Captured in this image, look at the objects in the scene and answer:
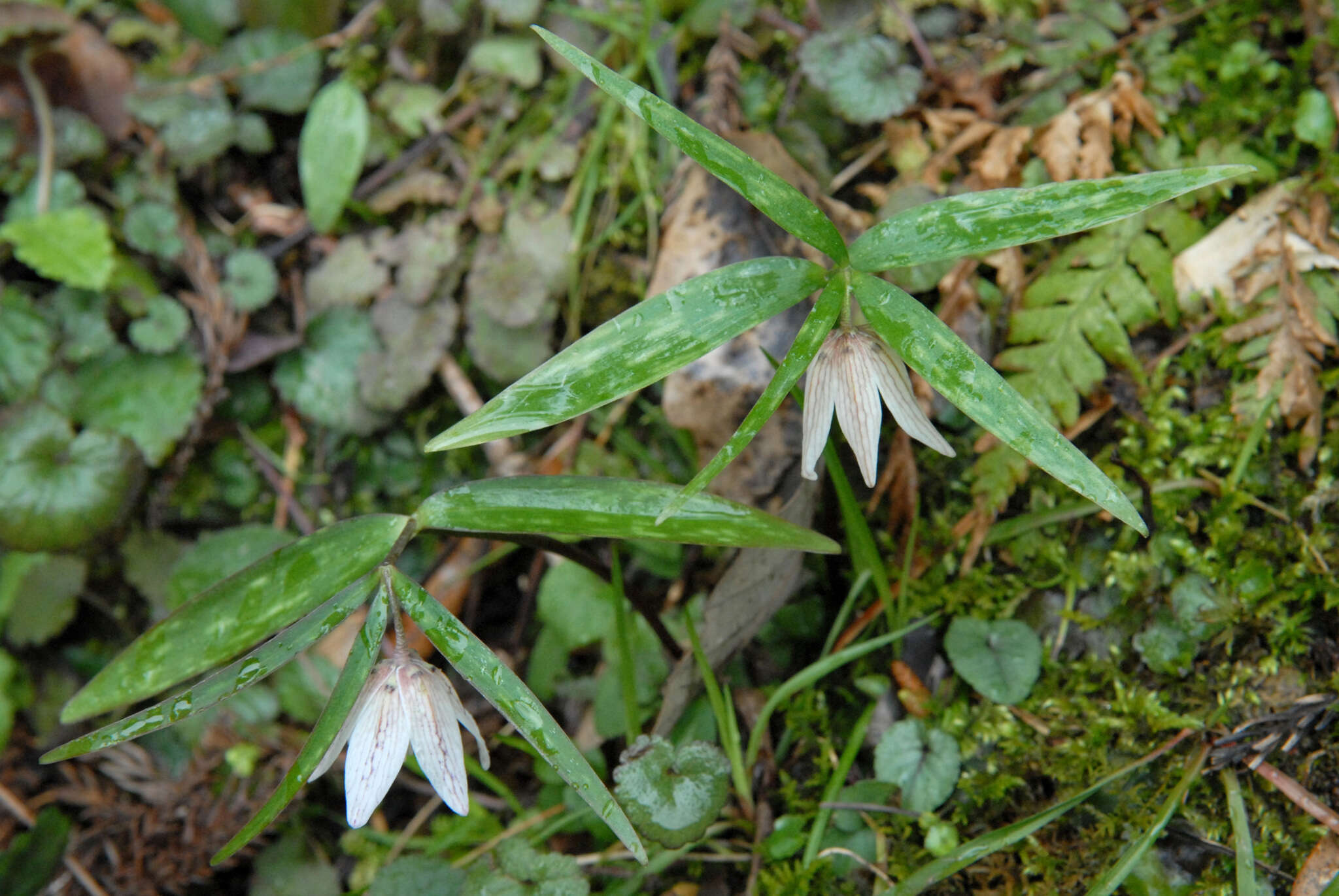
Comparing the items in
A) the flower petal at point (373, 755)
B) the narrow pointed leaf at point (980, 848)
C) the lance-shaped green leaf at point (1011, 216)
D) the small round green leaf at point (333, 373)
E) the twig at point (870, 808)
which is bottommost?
the twig at point (870, 808)

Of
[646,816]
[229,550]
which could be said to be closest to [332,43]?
[229,550]

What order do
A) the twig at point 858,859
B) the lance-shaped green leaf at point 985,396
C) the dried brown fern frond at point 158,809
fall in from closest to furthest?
the lance-shaped green leaf at point 985,396 < the twig at point 858,859 < the dried brown fern frond at point 158,809

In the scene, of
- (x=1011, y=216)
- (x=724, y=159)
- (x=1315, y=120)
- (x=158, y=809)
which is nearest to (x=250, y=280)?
(x=158, y=809)

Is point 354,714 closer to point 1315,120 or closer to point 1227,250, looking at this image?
point 1227,250

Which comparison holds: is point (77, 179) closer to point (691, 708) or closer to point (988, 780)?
point (691, 708)

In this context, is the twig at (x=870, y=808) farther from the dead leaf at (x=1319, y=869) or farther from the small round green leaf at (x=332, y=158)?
the small round green leaf at (x=332, y=158)

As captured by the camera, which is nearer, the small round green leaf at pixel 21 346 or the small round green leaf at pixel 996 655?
the small round green leaf at pixel 996 655

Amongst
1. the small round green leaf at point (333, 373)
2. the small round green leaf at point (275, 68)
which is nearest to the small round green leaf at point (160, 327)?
the small round green leaf at point (333, 373)

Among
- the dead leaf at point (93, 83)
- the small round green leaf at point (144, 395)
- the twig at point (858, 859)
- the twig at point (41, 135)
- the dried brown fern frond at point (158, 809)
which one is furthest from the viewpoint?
the dead leaf at point (93, 83)
